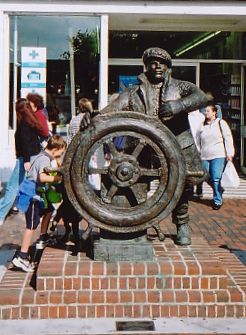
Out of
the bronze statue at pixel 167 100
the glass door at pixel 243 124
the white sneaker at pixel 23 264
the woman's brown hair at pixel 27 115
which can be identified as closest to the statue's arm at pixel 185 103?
the bronze statue at pixel 167 100

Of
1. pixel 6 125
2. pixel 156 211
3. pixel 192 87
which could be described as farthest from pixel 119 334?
pixel 6 125

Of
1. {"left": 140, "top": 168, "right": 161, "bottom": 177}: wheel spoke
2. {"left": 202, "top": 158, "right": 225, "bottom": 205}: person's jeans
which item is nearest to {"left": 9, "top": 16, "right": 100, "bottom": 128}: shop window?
{"left": 202, "top": 158, "right": 225, "bottom": 205}: person's jeans

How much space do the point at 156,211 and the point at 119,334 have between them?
3.68 feet

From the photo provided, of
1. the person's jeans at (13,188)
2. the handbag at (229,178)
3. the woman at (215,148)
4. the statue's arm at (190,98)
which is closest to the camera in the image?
the statue's arm at (190,98)

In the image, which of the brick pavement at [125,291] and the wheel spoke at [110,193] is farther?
the wheel spoke at [110,193]

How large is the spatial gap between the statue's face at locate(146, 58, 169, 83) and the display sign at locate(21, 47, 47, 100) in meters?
6.04

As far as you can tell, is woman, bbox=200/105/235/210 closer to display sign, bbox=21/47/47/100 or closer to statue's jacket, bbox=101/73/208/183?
display sign, bbox=21/47/47/100

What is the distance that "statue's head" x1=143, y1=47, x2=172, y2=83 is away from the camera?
5.92m

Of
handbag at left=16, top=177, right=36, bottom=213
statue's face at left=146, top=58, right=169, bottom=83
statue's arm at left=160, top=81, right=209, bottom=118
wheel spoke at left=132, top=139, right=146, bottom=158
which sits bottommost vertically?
handbag at left=16, top=177, right=36, bottom=213

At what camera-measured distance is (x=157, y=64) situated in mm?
5953

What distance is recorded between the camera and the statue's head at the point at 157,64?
5.92 metres

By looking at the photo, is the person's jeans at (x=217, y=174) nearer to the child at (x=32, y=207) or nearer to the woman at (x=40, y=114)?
the woman at (x=40, y=114)

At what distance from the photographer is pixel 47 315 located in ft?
17.7

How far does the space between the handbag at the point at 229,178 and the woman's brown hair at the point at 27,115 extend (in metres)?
3.05
